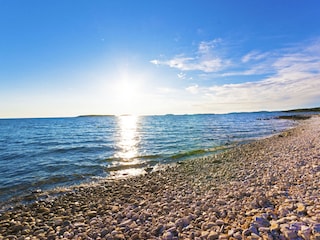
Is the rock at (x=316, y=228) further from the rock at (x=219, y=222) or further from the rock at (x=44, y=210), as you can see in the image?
the rock at (x=44, y=210)

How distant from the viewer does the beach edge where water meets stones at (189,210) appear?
4797mm

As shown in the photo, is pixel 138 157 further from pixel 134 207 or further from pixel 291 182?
pixel 291 182

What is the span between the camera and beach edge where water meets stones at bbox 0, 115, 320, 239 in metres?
4.80

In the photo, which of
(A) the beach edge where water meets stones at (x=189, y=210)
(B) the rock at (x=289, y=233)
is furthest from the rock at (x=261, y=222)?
(B) the rock at (x=289, y=233)

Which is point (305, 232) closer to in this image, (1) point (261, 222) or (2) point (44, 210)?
(1) point (261, 222)

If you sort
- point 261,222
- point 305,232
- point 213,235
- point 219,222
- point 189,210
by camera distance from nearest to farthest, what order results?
point 305,232, point 213,235, point 261,222, point 219,222, point 189,210

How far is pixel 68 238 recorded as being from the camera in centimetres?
536

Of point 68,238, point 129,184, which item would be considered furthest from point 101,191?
point 68,238

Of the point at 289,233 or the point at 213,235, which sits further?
the point at 213,235

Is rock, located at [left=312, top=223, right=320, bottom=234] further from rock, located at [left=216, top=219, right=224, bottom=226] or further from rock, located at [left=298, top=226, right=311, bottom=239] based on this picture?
rock, located at [left=216, top=219, right=224, bottom=226]

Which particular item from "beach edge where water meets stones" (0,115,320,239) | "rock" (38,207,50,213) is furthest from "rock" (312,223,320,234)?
"rock" (38,207,50,213)

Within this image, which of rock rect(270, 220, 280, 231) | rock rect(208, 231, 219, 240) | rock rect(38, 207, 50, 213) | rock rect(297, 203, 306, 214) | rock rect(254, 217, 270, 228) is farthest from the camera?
rock rect(38, 207, 50, 213)

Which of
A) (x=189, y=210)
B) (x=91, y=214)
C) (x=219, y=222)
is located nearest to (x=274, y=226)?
(x=219, y=222)

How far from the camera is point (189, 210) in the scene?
6160mm
